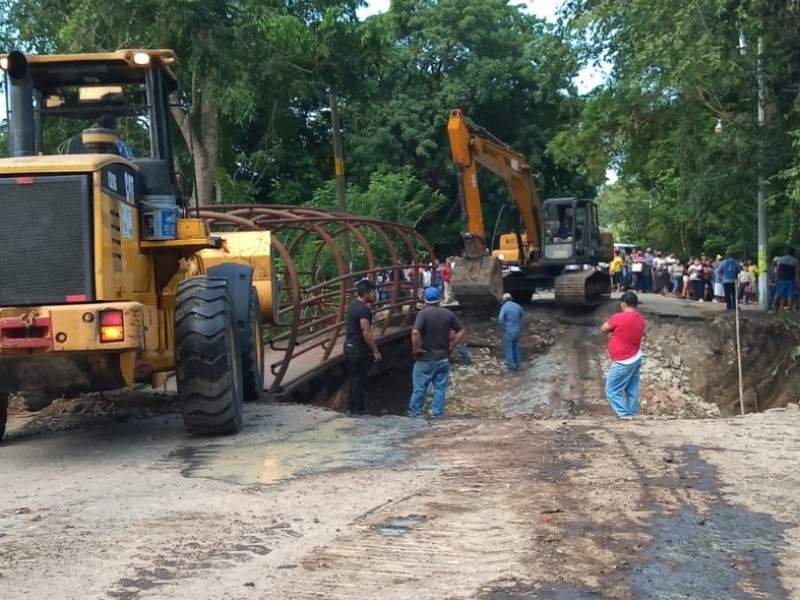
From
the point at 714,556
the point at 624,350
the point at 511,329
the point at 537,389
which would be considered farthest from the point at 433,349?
the point at 714,556

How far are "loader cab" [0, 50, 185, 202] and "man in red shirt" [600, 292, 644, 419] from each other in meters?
5.51

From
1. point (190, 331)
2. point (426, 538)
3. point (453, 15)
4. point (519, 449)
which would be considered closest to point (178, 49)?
point (190, 331)

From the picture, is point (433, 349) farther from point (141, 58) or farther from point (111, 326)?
point (111, 326)

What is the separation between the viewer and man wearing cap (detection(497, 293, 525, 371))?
20.3 m

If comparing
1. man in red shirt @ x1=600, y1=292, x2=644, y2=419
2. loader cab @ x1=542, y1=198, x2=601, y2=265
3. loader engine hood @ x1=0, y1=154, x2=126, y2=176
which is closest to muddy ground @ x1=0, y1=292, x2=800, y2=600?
loader engine hood @ x1=0, y1=154, x2=126, y2=176

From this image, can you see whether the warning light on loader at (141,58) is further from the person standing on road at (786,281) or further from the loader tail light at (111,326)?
the person standing on road at (786,281)

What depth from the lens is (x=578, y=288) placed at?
77.7 feet

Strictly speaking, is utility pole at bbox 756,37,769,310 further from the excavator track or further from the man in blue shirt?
the excavator track

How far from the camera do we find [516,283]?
86.4 ft

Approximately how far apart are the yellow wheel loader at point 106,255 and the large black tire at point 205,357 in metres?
0.01

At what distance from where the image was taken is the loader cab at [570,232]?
24688mm

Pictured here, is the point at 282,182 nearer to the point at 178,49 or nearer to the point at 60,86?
the point at 178,49

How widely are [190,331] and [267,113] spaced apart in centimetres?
2061

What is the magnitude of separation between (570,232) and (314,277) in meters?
8.82
